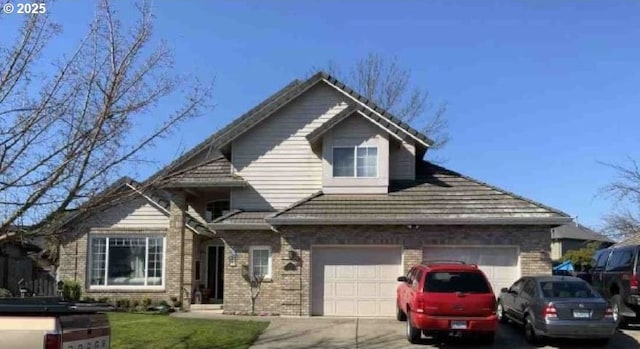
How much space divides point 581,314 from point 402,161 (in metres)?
9.59

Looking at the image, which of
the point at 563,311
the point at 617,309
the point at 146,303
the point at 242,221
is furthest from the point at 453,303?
the point at 146,303

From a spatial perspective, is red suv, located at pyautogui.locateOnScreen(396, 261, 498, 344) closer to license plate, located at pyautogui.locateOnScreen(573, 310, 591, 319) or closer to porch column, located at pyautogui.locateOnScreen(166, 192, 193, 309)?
license plate, located at pyautogui.locateOnScreen(573, 310, 591, 319)

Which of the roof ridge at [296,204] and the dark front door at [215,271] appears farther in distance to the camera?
the dark front door at [215,271]

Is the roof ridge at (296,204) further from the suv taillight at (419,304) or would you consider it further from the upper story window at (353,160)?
the suv taillight at (419,304)

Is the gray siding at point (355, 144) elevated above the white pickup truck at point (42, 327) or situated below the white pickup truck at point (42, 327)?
above

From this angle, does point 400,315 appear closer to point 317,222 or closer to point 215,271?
point 317,222

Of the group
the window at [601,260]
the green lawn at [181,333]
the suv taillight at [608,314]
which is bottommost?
the green lawn at [181,333]

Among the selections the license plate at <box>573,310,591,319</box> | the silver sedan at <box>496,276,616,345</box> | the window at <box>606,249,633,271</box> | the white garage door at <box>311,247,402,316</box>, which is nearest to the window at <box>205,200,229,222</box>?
the white garage door at <box>311,247,402,316</box>

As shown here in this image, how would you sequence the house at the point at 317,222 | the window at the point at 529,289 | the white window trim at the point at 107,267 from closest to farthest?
the window at the point at 529,289 < the house at the point at 317,222 < the white window trim at the point at 107,267

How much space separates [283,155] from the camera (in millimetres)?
24266

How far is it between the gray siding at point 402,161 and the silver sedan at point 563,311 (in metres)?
7.22

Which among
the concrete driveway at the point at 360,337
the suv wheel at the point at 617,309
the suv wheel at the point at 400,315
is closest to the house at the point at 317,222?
the suv wheel at the point at 400,315

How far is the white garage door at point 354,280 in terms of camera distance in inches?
858

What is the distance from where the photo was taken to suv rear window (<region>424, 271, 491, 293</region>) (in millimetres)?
15258
